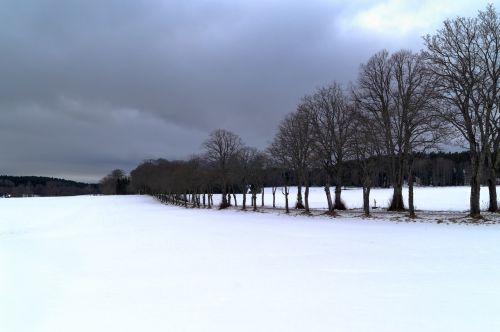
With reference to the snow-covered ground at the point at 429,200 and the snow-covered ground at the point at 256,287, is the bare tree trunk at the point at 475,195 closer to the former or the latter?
the snow-covered ground at the point at 256,287

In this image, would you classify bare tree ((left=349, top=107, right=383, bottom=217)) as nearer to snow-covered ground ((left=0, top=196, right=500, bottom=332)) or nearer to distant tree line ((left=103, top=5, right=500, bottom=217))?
distant tree line ((left=103, top=5, right=500, bottom=217))

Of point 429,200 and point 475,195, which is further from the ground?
point 475,195

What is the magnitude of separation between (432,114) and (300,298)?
99.8 feet

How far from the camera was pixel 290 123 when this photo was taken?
52.7 metres

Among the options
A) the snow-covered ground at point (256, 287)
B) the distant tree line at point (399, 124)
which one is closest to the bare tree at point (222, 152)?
the distant tree line at point (399, 124)

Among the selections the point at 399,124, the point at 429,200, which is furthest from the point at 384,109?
the point at 429,200

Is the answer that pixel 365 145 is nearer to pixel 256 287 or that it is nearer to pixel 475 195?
pixel 475 195

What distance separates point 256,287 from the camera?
34.6 feet

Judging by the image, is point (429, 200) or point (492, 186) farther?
point (429, 200)

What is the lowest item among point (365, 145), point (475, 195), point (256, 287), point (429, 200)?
point (256, 287)

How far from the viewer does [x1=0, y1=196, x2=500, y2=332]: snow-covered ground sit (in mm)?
7785

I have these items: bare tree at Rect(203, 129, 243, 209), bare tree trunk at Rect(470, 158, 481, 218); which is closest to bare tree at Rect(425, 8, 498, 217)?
bare tree trunk at Rect(470, 158, 481, 218)

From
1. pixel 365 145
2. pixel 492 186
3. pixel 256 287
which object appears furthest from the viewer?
pixel 365 145

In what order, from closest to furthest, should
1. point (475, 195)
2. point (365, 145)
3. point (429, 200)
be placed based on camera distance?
1. point (475, 195)
2. point (365, 145)
3. point (429, 200)
